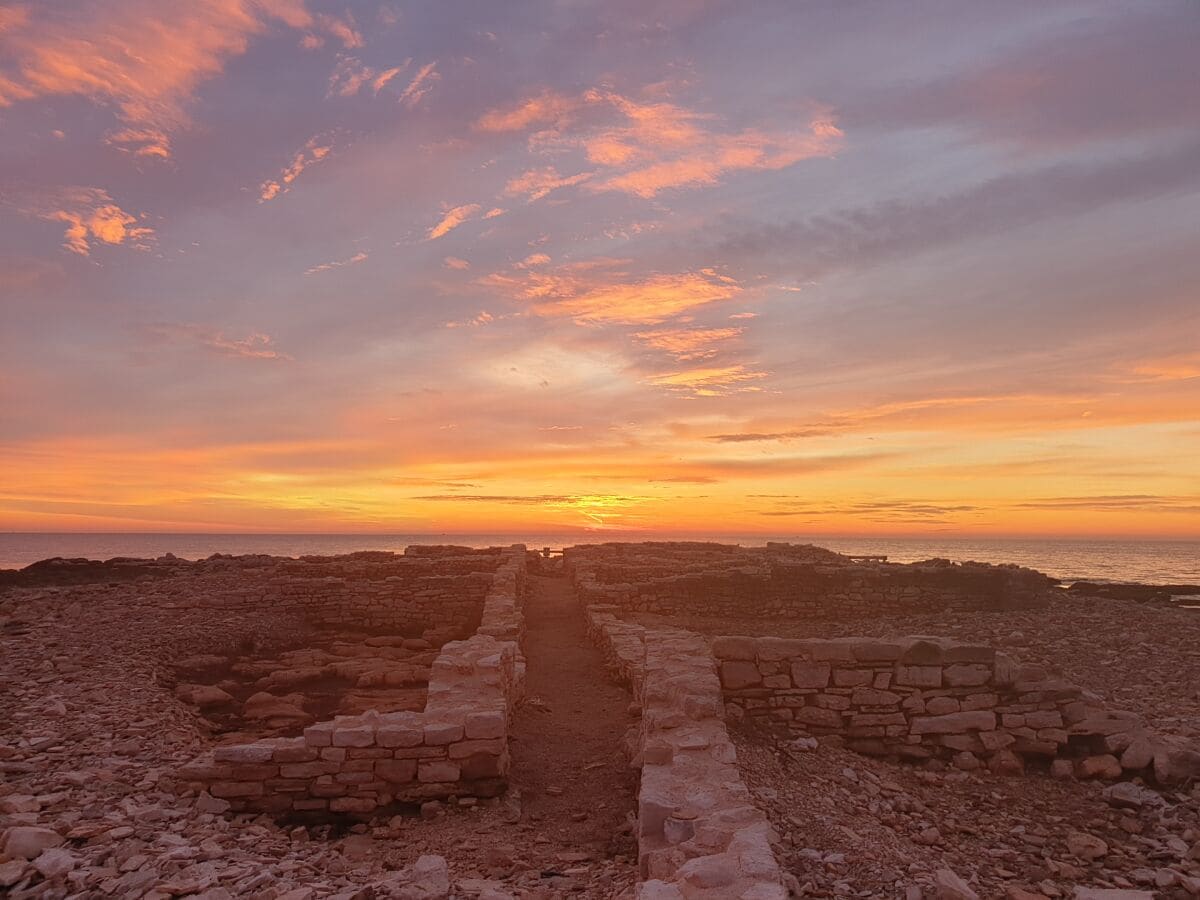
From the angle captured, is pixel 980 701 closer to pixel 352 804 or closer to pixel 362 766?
pixel 362 766

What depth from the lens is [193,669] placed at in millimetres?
12703

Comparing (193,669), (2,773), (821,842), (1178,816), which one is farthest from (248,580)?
(1178,816)

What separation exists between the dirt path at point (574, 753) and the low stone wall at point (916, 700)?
172 cm

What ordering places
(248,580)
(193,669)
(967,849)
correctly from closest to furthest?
1. (967,849)
2. (193,669)
3. (248,580)

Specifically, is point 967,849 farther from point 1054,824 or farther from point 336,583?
point 336,583

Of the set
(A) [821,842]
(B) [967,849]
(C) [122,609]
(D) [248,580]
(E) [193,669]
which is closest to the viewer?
(A) [821,842]

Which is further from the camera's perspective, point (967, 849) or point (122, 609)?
point (122, 609)

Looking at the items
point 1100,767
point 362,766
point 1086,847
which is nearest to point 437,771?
point 362,766

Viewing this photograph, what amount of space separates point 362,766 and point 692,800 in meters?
3.44

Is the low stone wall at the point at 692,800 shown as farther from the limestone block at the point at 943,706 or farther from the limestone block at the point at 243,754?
the limestone block at the point at 243,754

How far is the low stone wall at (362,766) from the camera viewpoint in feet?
23.0

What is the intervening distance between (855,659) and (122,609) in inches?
629

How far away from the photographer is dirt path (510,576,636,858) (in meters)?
6.90

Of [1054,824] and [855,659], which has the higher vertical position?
[855,659]
